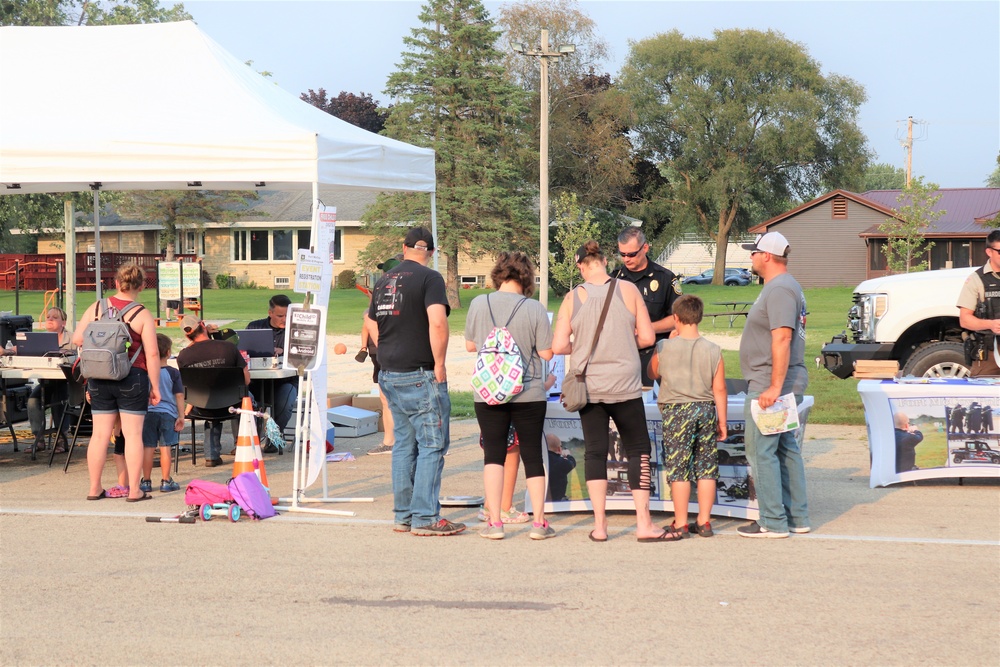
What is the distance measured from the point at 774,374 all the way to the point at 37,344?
281 inches

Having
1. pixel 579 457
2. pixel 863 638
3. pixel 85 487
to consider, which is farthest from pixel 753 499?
pixel 85 487

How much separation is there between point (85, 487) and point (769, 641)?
6141 millimetres

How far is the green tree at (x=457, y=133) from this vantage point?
39562mm

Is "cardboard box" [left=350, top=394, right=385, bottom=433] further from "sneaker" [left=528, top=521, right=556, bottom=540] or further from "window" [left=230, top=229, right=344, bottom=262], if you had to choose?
"window" [left=230, top=229, right=344, bottom=262]

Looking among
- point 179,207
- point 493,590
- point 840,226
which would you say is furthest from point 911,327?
point 840,226

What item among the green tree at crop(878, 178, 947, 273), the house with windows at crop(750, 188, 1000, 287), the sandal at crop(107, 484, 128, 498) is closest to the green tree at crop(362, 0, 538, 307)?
the green tree at crop(878, 178, 947, 273)

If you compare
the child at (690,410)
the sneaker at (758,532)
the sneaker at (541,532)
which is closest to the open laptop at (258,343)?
the sneaker at (541,532)

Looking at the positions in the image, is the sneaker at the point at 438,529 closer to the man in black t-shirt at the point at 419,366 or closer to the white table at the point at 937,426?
the man in black t-shirt at the point at 419,366

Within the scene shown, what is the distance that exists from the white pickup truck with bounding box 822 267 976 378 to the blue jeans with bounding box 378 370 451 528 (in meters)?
6.25

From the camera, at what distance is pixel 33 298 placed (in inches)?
1567

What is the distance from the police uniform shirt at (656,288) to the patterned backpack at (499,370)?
1650 millimetres

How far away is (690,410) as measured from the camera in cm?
671

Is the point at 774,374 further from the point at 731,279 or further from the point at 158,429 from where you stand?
the point at 731,279

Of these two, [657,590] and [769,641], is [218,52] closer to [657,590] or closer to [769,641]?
[657,590]
